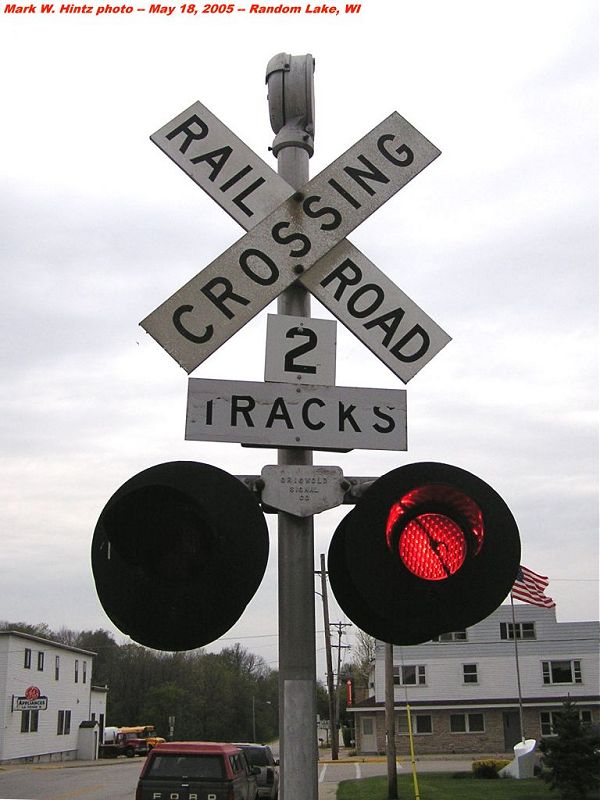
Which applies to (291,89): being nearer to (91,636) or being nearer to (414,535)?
(414,535)

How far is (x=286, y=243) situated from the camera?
2844 mm

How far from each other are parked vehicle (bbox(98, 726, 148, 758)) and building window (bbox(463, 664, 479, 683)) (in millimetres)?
22430

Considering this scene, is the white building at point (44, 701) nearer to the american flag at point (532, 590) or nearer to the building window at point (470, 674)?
the building window at point (470, 674)

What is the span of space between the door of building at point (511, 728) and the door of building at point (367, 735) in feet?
24.9

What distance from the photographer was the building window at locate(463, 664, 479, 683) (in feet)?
154

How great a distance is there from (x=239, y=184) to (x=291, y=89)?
413 mm

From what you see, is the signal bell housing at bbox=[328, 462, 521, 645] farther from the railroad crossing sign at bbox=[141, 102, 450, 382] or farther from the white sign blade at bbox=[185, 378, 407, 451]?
the railroad crossing sign at bbox=[141, 102, 450, 382]

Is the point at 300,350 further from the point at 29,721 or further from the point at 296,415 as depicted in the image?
the point at 29,721

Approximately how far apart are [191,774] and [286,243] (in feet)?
46.4

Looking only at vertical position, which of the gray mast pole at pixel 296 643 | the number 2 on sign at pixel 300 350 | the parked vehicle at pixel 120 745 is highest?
the number 2 on sign at pixel 300 350

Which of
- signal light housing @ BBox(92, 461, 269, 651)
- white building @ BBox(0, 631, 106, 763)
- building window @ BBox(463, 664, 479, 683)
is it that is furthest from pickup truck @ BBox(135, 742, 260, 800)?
building window @ BBox(463, 664, 479, 683)

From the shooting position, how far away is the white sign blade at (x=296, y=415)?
2564 millimetres

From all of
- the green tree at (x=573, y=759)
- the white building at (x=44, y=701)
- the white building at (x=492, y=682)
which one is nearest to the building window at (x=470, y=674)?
the white building at (x=492, y=682)

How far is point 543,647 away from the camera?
47.2 m
